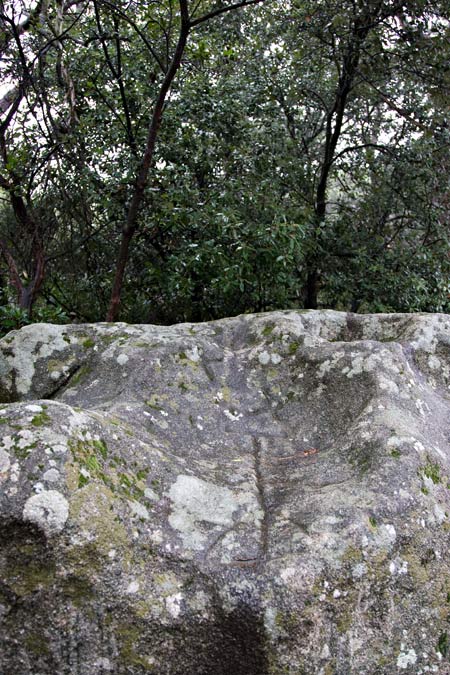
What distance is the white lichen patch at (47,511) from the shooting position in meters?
2.06

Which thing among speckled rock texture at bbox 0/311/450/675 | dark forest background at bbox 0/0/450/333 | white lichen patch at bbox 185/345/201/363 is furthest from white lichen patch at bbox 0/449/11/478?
dark forest background at bbox 0/0/450/333

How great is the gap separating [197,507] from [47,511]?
64 centimetres

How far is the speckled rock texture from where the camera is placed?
6.82ft

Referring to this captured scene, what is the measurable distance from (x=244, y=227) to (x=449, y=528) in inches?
154

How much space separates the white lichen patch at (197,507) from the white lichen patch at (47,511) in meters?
0.46

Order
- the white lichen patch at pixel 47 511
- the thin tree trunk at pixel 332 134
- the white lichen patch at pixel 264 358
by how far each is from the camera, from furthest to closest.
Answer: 1. the thin tree trunk at pixel 332 134
2. the white lichen patch at pixel 264 358
3. the white lichen patch at pixel 47 511

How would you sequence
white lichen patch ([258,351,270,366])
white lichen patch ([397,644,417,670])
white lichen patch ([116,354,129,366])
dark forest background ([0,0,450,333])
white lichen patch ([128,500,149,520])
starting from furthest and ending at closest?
dark forest background ([0,0,450,333]), white lichen patch ([258,351,270,366]), white lichen patch ([116,354,129,366]), white lichen patch ([128,500,149,520]), white lichen patch ([397,644,417,670])

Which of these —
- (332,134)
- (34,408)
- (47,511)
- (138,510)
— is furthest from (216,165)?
(47,511)

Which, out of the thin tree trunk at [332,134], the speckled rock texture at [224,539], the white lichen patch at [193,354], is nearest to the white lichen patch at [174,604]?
the speckled rock texture at [224,539]

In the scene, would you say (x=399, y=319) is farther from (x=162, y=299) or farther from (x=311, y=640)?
(x=162, y=299)

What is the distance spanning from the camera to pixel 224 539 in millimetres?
2352

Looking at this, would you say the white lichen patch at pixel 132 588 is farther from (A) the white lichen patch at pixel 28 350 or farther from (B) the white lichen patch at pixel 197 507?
(A) the white lichen patch at pixel 28 350

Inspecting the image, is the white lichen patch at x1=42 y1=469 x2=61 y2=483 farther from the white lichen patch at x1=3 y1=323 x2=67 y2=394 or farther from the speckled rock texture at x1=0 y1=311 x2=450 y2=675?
the white lichen patch at x1=3 y1=323 x2=67 y2=394

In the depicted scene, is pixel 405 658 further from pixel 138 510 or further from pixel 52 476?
pixel 52 476
